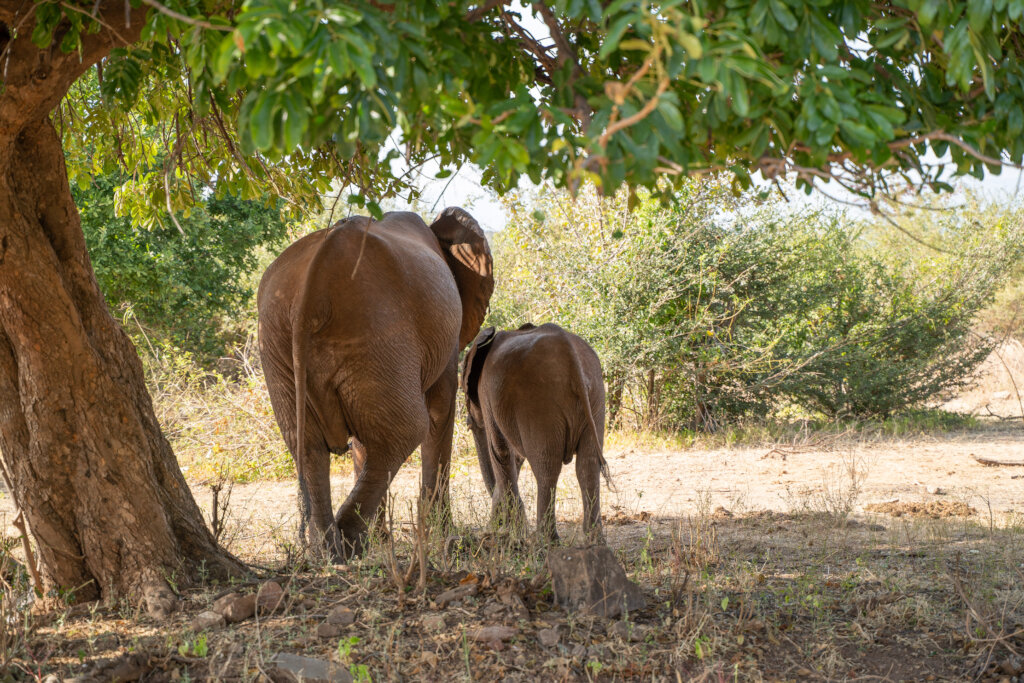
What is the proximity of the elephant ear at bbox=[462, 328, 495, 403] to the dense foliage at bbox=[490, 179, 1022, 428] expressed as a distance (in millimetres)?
5931

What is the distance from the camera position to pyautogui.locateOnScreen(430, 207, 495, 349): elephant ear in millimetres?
7105

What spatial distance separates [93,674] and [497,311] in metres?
10.9

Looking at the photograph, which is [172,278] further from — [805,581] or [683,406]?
[805,581]

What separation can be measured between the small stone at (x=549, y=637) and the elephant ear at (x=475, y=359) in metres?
2.87

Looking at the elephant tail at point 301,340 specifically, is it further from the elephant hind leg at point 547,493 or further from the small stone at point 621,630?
the small stone at point 621,630

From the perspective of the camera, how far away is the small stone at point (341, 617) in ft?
14.0

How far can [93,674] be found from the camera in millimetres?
3615

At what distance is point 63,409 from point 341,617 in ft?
6.19

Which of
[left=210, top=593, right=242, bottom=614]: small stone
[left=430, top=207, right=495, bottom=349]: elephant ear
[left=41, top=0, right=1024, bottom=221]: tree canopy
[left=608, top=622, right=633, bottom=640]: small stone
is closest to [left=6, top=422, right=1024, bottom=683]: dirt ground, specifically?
[left=608, top=622, right=633, bottom=640]: small stone

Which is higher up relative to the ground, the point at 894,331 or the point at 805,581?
the point at 894,331

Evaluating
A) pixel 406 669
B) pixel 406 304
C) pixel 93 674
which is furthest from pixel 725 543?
pixel 93 674

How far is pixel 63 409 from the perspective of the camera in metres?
4.76

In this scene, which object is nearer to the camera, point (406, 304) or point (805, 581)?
point (805, 581)

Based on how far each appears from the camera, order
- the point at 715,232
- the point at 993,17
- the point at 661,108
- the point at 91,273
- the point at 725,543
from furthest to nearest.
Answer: the point at 715,232 → the point at 725,543 → the point at 91,273 → the point at 993,17 → the point at 661,108
